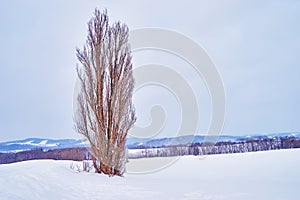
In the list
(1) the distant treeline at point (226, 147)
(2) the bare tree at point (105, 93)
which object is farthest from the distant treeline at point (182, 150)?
(2) the bare tree at point (105, 93)

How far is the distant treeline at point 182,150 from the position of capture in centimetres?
1451

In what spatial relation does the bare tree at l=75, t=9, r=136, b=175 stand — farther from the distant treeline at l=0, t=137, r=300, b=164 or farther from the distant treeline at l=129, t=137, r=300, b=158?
the distant treeline at l=129, t=137, r=300, b=158

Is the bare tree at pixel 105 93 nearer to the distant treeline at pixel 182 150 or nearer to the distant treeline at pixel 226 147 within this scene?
the distant treeline at pixel 182 150

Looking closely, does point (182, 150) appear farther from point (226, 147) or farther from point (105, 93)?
point (105, 93)

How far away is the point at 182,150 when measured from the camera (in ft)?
59.4

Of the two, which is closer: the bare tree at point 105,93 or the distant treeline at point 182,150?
the bare tree at point 105,93

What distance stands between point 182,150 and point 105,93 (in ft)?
32.1

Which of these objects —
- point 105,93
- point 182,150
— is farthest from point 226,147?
point 105,93

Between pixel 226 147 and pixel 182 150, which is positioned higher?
pixel 182 150

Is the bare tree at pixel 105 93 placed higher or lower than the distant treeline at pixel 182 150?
higher

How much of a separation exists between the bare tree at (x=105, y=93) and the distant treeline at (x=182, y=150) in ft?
14.9

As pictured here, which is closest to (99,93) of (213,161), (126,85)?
(126,85)

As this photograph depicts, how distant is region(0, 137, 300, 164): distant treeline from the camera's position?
1451 cm

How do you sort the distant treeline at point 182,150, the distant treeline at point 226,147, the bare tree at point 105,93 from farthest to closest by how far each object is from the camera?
1. the distant treeline at point 226,147
2. the distant treeline at point 182,150
3. the bare tree at point 105,93
